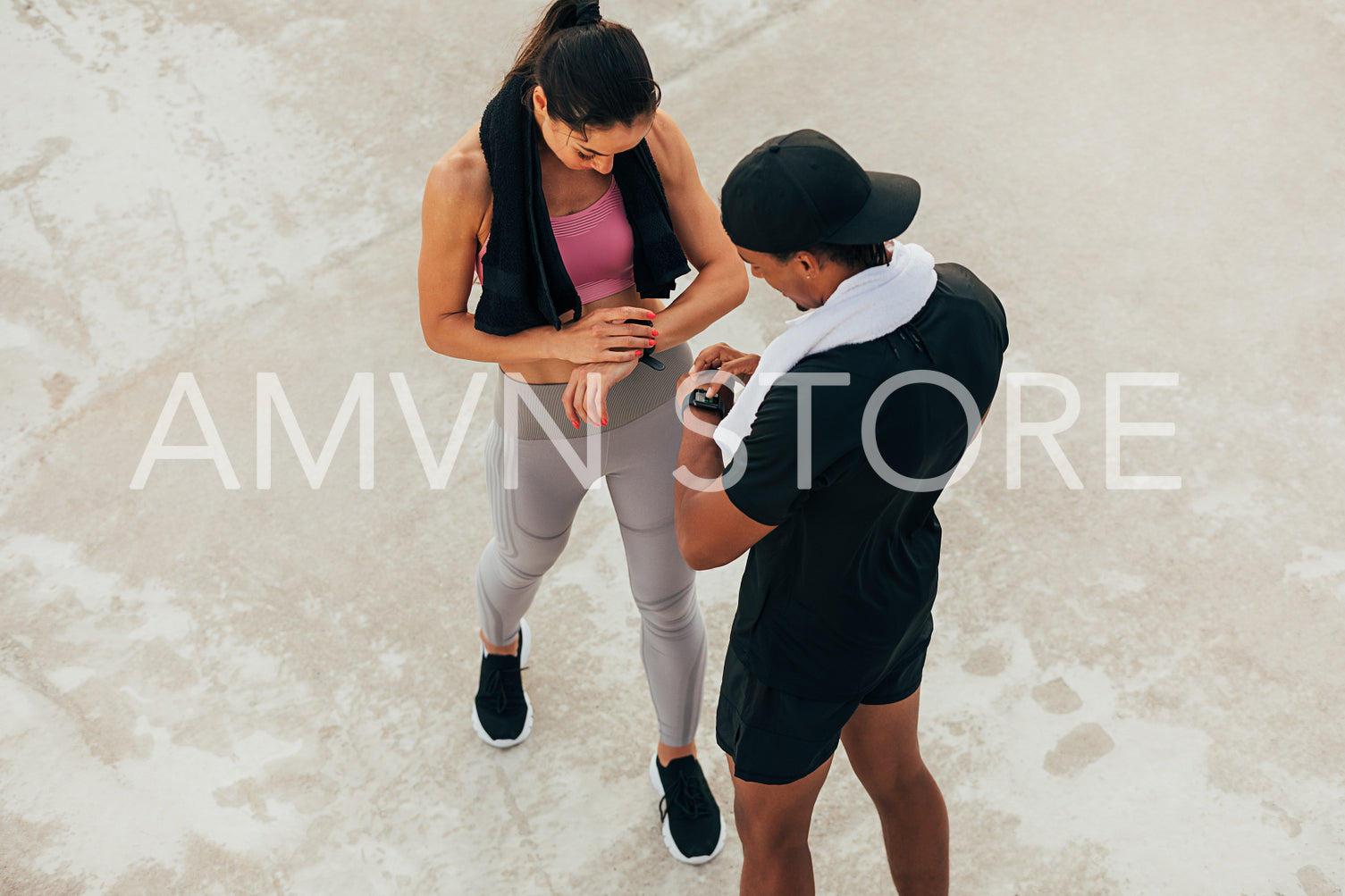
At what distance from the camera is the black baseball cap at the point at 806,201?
4.46 feet

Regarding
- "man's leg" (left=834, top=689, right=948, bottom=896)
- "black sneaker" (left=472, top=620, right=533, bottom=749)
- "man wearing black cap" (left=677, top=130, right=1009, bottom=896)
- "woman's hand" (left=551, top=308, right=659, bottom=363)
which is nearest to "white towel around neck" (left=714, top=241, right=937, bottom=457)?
"man wearing black cap" (left=677, top=130, right=1009, bottom=896)

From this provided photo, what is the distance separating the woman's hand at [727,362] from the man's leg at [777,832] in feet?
2.15

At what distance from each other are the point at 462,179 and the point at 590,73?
1.01 feet

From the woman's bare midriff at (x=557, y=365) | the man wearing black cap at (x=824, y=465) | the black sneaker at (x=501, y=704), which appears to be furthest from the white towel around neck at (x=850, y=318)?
the black sneaker at (x=501, y=704)

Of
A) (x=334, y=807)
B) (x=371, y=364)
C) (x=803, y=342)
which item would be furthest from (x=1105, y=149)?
→ (x=334, y=807)

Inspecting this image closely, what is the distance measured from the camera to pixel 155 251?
3.79 metres

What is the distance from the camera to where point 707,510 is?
1514mm

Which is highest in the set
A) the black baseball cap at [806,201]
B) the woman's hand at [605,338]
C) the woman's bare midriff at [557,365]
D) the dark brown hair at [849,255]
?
the black baseball cap at [806,201]

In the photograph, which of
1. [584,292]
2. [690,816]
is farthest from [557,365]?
[690,816]

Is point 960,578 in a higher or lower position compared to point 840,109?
lower

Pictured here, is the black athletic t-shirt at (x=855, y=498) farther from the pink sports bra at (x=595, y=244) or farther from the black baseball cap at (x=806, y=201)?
the pink sports bra at (x=595, y=244)

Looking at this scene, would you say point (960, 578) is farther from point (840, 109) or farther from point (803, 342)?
point (840, 109)

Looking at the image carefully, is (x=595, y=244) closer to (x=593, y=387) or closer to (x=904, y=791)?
(x=593, y=387)

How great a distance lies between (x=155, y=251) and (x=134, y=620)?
154 cm
